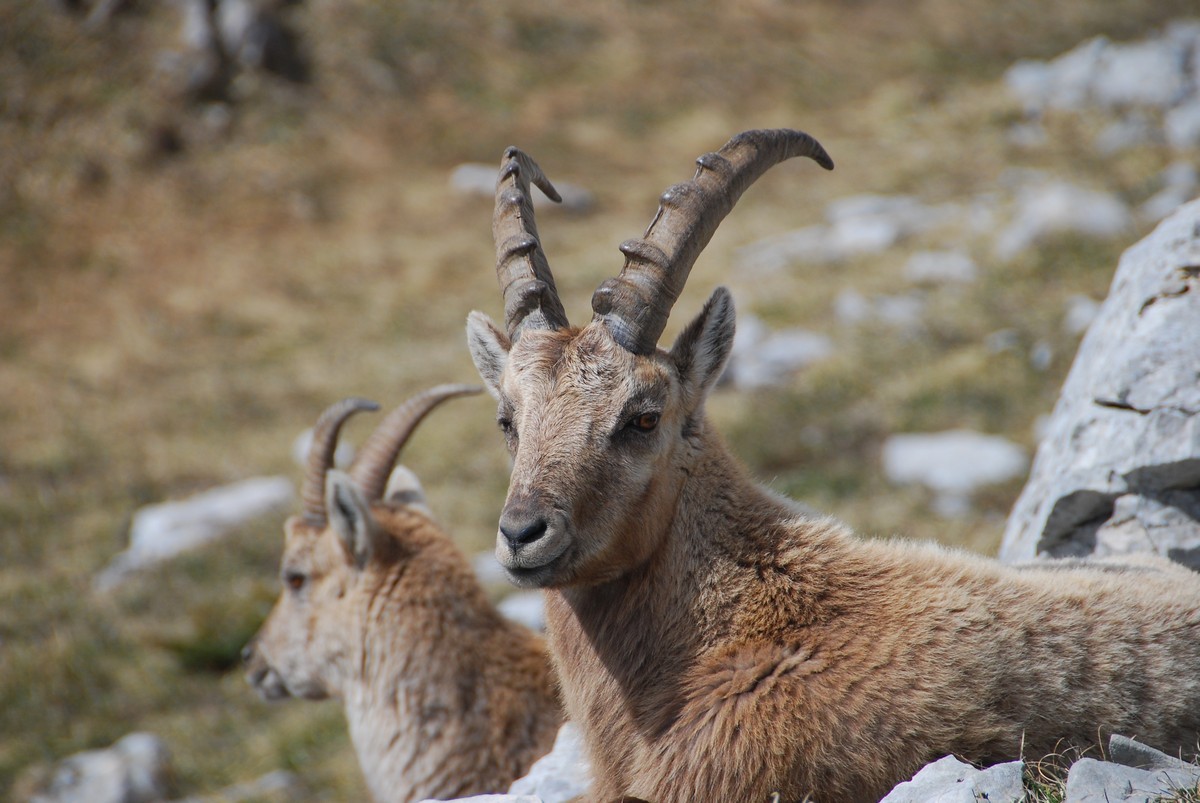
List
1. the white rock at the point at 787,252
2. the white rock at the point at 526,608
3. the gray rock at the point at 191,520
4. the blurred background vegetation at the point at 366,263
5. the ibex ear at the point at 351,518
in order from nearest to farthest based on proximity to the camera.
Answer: the ibex ear at the point at 351,518 → the white rock at the point at 526,608 → the blurred background vegetation at the point at 366,263 → the gray rock at the point at 191,520 → the white rock at the point at 787,252

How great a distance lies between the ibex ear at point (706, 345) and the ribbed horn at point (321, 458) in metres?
3.31

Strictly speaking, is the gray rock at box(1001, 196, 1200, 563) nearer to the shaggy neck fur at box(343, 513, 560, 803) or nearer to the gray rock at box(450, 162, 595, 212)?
the shaggy neck fur at box(343, 513, 560, 803)

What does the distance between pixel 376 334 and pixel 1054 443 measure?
19690 millimetres

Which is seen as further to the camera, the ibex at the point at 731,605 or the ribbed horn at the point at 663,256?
the ribbed horn at the point at 663,256

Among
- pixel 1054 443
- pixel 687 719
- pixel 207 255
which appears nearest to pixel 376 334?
pixel 207 255

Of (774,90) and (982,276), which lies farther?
(774,90)

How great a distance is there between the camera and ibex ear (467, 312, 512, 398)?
5977 mm

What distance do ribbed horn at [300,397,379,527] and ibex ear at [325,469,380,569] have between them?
48 centimetres

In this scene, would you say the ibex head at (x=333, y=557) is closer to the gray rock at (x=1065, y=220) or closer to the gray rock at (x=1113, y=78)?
the gray rock at (x=1065, y=220)

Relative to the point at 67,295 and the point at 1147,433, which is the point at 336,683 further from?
the point at 67,295

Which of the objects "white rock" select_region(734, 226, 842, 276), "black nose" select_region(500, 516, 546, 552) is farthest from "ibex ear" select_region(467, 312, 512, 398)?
"white rock" select_region(734, 226, 842, 276)

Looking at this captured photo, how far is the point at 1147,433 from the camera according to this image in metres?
6.51

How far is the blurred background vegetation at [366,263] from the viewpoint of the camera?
14.2m

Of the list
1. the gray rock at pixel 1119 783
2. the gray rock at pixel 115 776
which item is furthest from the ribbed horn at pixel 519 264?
the gray rock at pixel 115 776
